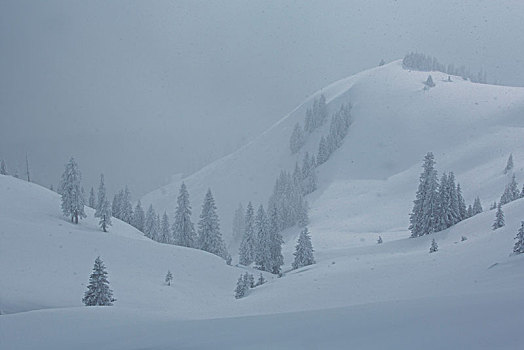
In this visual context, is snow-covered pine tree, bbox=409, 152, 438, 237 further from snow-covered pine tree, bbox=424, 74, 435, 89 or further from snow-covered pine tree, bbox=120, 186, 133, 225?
snow-covered pine tree, bbox=424, 74, 435, 89

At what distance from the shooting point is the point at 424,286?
16156mm

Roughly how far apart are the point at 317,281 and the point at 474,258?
8969 millimetres

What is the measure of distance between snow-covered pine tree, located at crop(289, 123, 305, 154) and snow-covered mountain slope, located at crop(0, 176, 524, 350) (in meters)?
95.1

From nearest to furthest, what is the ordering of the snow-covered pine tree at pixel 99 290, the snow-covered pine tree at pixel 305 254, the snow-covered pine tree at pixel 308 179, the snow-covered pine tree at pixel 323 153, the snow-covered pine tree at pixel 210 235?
the snow-covered pine tree at pixel 99 290 → the snow-covered pine tree at pixel 305 254 → the snow-covered pine tree at pixel 210 235 → the snow-covered pine tree at pixel 308 179 → the snow-covered pine tree at pixel 323 153

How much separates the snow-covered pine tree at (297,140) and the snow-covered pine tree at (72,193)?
324 ft

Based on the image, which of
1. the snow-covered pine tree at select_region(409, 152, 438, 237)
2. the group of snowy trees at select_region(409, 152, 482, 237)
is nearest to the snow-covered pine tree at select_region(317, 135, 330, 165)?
the snow-covered pine tree at select_region(409, 152, 438, 237)

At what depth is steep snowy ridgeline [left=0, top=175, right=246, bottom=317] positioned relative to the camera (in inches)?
1195

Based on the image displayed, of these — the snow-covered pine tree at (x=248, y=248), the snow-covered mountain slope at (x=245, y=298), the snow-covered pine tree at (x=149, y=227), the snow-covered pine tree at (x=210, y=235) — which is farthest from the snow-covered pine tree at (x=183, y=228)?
the snow-covered mountain slope at (x=245, y=298)

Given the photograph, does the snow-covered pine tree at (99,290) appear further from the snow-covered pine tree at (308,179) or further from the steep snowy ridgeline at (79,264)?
the snow-covered pine tree at (308,179)

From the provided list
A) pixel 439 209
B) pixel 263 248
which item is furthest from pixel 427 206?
pixel 263 248

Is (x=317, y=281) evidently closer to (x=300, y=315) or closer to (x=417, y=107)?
(x=300, y=315)

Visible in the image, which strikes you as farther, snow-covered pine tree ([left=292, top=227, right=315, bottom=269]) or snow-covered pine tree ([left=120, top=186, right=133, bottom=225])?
snow-covered pine tree ([left=120, top=186, right=133, bottom=225])

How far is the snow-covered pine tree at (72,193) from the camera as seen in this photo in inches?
2036

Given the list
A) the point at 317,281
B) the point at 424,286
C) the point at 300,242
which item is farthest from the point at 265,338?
the point at 300,242
